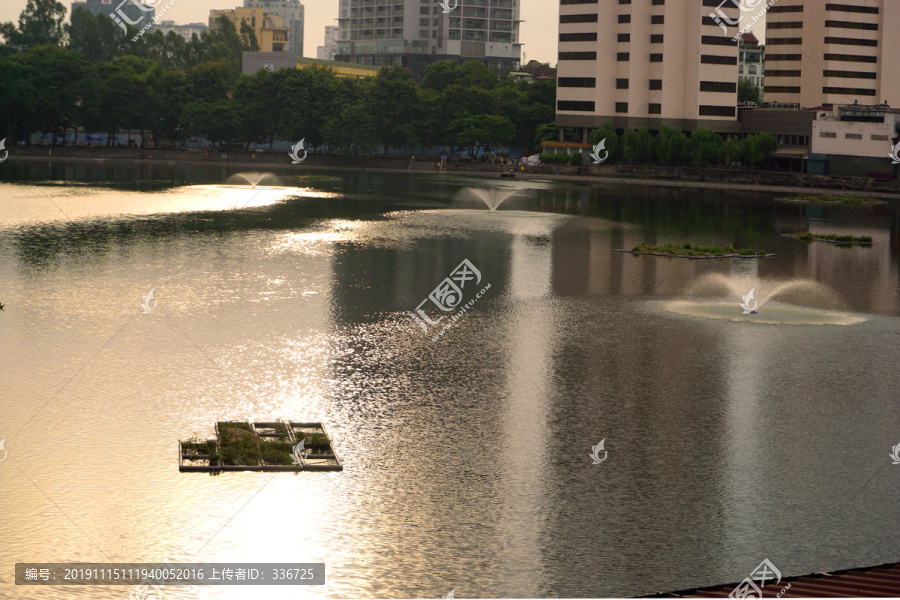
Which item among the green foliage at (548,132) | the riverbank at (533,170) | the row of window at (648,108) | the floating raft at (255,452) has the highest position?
the row of window at (648,108)

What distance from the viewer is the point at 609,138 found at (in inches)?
5812

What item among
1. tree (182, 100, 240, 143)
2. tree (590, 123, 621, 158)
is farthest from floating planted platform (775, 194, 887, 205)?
tree (182, 100, 240, 143)

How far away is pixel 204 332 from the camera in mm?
34188

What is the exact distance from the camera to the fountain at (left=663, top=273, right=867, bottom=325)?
Answer: 1567 inches

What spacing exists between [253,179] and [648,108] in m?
63.8

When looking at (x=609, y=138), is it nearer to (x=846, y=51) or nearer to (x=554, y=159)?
(x=554, y=159)

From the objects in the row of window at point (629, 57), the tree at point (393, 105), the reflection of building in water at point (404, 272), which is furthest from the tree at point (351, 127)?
the reflection of building in water at point (404, 272)

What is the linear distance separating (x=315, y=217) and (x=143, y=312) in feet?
122

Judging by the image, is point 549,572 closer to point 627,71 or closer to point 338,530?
point 338,530

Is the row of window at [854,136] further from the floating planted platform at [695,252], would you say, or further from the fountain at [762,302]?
the fountain at [762,302]

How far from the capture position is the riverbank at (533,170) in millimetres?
122875

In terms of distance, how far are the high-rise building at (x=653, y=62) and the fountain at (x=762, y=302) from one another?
348 feet

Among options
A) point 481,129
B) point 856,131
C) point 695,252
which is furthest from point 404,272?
point 481,129

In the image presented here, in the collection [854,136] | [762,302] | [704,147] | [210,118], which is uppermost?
[210,118]
